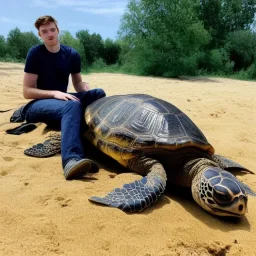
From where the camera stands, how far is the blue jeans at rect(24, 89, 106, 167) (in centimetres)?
291

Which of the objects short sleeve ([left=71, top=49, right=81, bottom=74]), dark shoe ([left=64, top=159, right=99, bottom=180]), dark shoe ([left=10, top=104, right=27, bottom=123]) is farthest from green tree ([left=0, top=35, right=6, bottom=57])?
dark shoe ([left=64, top=159, right=99, bottom=180])

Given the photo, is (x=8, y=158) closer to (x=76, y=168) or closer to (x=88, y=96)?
(x=76, y=168)

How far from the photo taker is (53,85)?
13.2 feet

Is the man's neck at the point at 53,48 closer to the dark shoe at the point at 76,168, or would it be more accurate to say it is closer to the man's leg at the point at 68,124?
the man's leg at the point at 68,124

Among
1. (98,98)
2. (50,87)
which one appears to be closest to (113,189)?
(98,98)

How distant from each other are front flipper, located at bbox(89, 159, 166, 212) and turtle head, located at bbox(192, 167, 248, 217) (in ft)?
1.02

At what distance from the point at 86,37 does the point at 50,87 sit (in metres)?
30.0

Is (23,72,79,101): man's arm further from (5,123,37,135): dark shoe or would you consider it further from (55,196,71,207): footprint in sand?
(55,196,71,207): footprint in sand

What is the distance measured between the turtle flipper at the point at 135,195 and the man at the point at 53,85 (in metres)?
0.82

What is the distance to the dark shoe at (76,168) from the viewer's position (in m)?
2.66

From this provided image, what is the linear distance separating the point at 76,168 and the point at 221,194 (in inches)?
44.9

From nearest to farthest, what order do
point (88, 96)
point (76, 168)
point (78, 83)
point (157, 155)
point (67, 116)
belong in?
1. point (76, 168)
2. point (157, 155)
3. point (67, 116)
4. point (88, 96)
5. point (78, 83)

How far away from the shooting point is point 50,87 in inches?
158

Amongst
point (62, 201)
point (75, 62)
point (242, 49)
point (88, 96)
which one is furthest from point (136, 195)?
point (242, 49)
